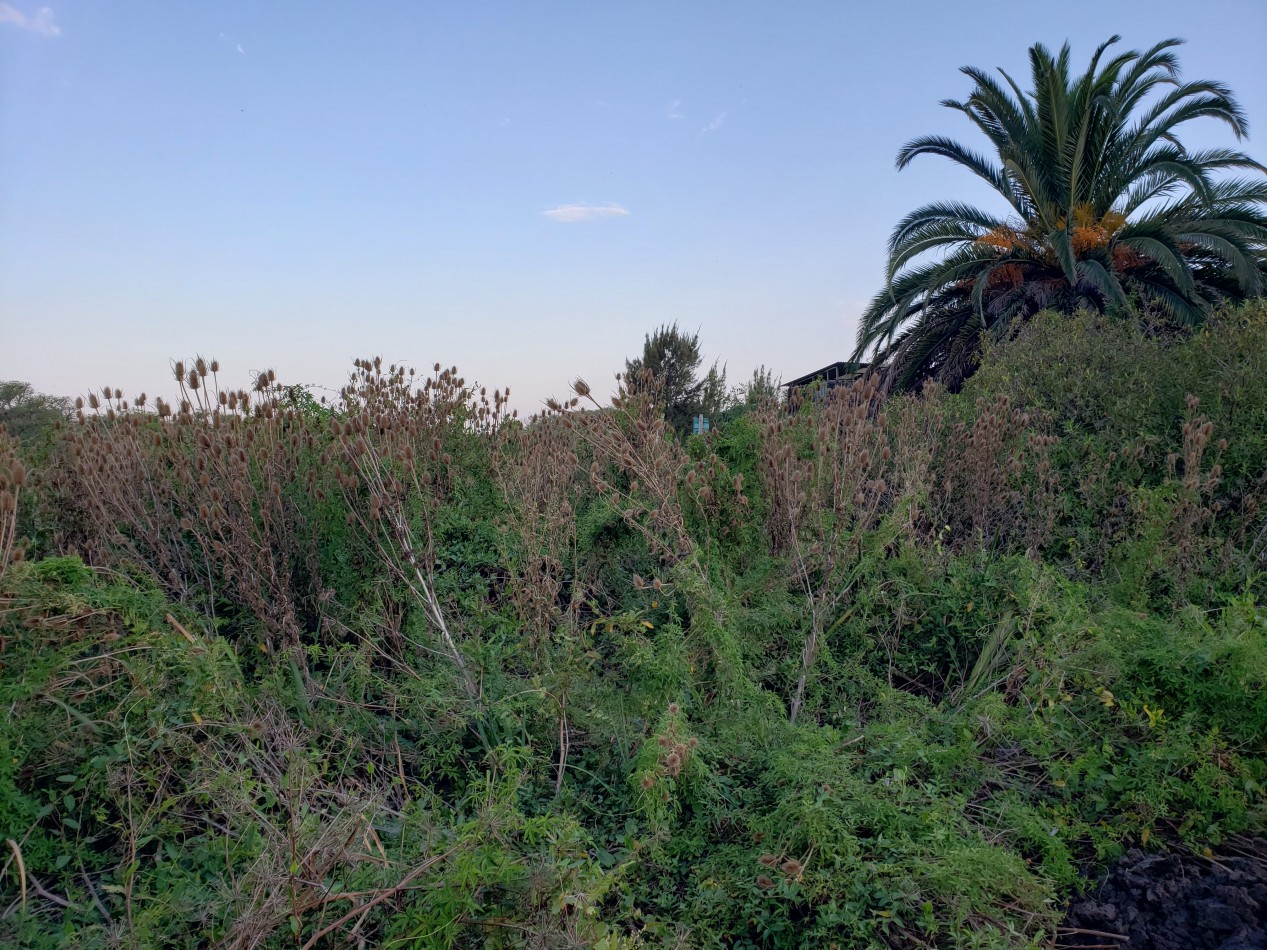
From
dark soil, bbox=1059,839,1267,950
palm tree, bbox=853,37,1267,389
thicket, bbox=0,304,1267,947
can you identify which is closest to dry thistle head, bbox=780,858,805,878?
thicket, bbox=0,304,1267,947

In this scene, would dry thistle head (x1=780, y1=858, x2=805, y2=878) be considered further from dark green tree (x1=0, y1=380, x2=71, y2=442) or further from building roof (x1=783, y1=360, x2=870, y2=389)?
dark green tree (x1=0, y1=380, x2=71, y2=442)

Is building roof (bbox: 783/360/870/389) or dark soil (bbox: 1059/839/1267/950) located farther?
building roof (bbox: 783/360/870/389)

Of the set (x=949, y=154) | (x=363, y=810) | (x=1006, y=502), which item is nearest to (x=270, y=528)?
(x=363, y=810)

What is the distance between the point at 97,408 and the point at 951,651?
16.4ft

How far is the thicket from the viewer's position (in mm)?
2219

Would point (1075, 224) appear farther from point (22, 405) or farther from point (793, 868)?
point (22, 405)

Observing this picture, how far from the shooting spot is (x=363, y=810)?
7.07 feet

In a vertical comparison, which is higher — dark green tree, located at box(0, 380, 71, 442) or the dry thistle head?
dark green tree, located at box(0, 380, 71, 442)

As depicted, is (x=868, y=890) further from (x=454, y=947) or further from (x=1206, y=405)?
(x=1206, y=405)

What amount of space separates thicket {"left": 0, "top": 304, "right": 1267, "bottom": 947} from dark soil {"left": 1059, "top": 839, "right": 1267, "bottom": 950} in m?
0.11

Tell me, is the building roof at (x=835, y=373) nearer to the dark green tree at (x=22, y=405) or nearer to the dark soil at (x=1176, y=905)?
the dark soil at (x=1176, y=905)

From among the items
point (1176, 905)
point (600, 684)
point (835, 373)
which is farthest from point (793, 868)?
point (835, 373)

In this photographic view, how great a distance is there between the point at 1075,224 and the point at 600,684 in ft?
41.6

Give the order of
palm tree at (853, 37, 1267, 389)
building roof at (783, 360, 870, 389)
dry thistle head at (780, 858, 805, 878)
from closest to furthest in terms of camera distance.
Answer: dry thistle head at (780, 858, 805, 878)
building roof at (783, 360, 870, 389)
palm tree at (853, 37, 1267, 389)
